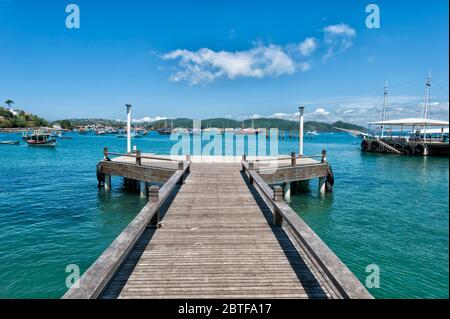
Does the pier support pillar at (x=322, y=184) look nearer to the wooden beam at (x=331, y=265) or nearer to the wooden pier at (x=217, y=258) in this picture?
the wooden pier at (x=217, y=258)

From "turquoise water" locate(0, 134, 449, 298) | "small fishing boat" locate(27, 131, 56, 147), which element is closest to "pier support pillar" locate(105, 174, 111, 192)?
"turquoise water" locate(0, 134, 449, 298)

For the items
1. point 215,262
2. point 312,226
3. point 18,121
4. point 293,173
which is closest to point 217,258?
point 215,262

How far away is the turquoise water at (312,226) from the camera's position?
26.8 feet

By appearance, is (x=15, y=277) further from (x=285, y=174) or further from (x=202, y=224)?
(x=285, y=174)

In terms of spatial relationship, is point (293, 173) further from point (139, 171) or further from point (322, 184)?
point (139, 171)

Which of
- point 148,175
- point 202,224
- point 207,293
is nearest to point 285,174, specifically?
point 148,175

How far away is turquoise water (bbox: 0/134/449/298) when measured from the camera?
8.17 metres

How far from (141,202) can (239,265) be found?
12.7 m

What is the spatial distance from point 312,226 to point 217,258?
28.6ft

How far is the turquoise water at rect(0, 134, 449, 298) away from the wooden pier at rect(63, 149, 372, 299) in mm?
3906

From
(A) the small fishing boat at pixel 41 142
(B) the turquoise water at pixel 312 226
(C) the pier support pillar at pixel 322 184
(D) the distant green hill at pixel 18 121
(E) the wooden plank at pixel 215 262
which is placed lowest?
(B) the turquoise water at pixel 312 226

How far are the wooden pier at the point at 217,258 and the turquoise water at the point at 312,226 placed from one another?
391 cm

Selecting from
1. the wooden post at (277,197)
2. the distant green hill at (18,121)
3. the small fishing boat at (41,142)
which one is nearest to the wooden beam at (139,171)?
the wooden post at (277,197)

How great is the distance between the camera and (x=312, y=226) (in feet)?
41.8
